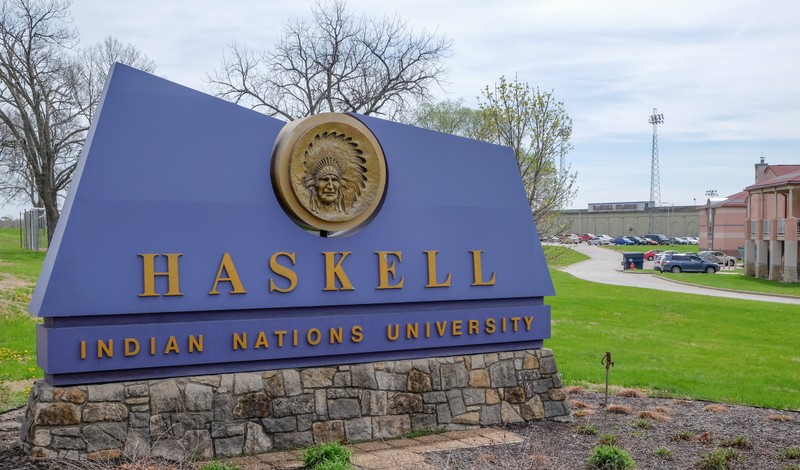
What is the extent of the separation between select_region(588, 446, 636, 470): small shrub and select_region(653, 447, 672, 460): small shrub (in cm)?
73

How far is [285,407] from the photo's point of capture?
9.09m

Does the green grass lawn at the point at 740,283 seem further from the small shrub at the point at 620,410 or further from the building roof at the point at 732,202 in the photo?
the small shrub at the point at 620,410

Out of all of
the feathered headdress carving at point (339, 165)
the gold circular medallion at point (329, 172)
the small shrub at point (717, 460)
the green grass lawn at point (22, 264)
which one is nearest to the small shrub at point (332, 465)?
the gold circular medallion at point (329, 172)

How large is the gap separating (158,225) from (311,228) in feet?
6.01

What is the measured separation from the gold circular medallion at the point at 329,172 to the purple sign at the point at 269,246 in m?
0.02

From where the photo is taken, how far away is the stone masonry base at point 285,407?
809cm

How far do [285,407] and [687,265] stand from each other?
4638 centimetres

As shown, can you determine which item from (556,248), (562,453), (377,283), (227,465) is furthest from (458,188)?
(556,248)

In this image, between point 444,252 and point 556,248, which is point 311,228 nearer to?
point 444,252

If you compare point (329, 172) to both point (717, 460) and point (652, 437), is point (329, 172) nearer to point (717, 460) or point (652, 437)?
point (652, 437)

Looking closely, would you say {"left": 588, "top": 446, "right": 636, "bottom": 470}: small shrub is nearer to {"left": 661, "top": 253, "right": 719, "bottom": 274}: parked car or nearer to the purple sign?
the purple sign

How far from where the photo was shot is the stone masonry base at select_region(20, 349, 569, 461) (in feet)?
26.6

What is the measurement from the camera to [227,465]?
26.8ft

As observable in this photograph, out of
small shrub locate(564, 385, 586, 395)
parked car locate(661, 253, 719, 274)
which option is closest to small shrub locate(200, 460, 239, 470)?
small shrub locate(564, 385, 586, 395)
